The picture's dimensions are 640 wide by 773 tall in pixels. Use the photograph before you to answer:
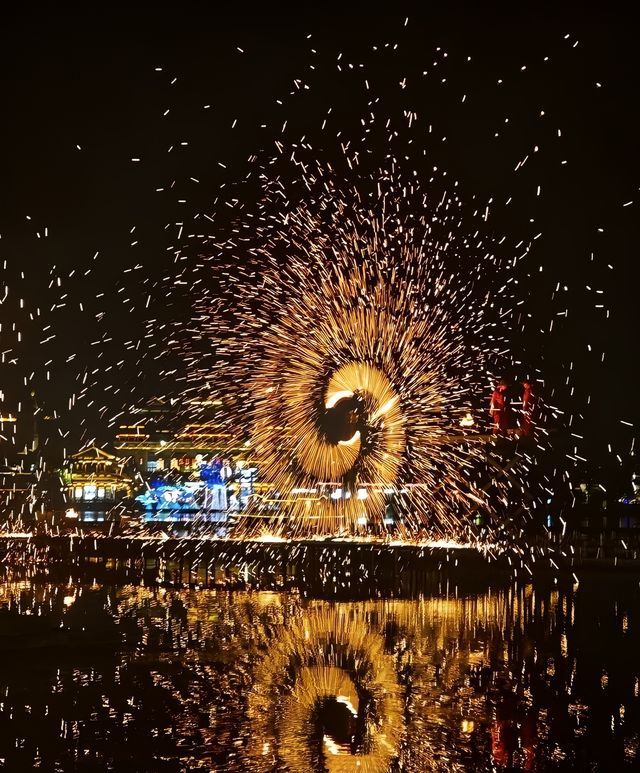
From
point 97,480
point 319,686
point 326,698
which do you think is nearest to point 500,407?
point 319,686

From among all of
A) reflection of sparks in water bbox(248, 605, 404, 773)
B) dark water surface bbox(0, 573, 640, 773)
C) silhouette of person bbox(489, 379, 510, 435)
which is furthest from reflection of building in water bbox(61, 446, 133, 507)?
reflection of sparks in water bbox(248, 605, 404, 773)

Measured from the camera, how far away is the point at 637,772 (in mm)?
12523

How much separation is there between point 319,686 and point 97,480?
9974 cm

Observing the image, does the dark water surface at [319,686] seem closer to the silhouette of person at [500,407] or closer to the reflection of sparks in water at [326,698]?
the reflection of sparks in water at [326,698]

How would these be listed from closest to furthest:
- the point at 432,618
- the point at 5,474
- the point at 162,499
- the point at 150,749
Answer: the point at 150,749 < the point at 432,618 < the point at 162,499 < the point at 5,474

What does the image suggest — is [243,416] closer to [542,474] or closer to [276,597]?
[276,597]

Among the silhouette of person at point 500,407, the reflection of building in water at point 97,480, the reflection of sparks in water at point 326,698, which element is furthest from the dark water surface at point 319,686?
→ the reflection of building in water at point 97,480

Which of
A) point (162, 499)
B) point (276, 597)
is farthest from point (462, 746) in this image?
point (162, 499)

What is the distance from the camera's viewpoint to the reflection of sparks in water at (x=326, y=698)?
1297 cm

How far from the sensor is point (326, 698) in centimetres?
1650

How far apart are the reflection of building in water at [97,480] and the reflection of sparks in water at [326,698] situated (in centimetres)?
8917

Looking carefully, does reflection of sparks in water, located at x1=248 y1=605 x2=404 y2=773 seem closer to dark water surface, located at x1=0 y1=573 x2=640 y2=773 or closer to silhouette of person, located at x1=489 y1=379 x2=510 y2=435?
dark water surface, located at x1=0 y1=573 x2=640 y2=773

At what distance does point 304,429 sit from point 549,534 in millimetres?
14675

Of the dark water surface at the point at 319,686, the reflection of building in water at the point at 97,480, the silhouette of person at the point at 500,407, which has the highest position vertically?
the silhouette of person at the point at 500,407
